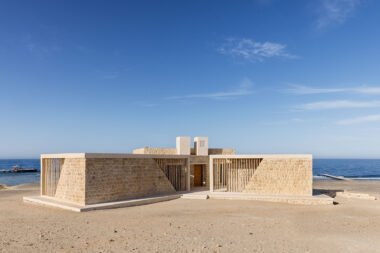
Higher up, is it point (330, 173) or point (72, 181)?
point (72, 181)

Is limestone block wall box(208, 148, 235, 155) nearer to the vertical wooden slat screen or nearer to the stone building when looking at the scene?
the stone building

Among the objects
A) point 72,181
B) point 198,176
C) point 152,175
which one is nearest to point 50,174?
point 72,181

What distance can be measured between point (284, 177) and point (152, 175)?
24.5 ft

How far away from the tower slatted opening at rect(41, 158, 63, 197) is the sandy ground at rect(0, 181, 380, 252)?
Answer: 200 cm

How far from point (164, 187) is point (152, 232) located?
763 centimetres

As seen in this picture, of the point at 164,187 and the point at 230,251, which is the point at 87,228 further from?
Result: the point at 164,187

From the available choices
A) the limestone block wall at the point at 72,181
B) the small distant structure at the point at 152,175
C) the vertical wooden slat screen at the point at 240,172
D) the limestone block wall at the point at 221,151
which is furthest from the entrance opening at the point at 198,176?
the limestone block wall at the point at 72,181

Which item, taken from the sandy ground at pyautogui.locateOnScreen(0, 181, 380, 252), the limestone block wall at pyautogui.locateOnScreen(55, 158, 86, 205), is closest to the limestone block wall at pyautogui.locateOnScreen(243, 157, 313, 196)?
the sandy ground at pyautogui.locateOnScreen(0, 181, 380, 252)

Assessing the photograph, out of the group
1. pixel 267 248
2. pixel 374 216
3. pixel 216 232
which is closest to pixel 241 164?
pixel 374 216

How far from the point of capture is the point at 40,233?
8750 mm

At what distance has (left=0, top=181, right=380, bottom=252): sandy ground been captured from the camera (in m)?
7.71

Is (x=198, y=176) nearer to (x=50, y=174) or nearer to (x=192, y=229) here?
(x=50, y=174)

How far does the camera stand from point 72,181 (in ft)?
44.6

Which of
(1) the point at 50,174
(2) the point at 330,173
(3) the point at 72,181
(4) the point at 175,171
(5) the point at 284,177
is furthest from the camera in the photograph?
(2) the point at 330,173
